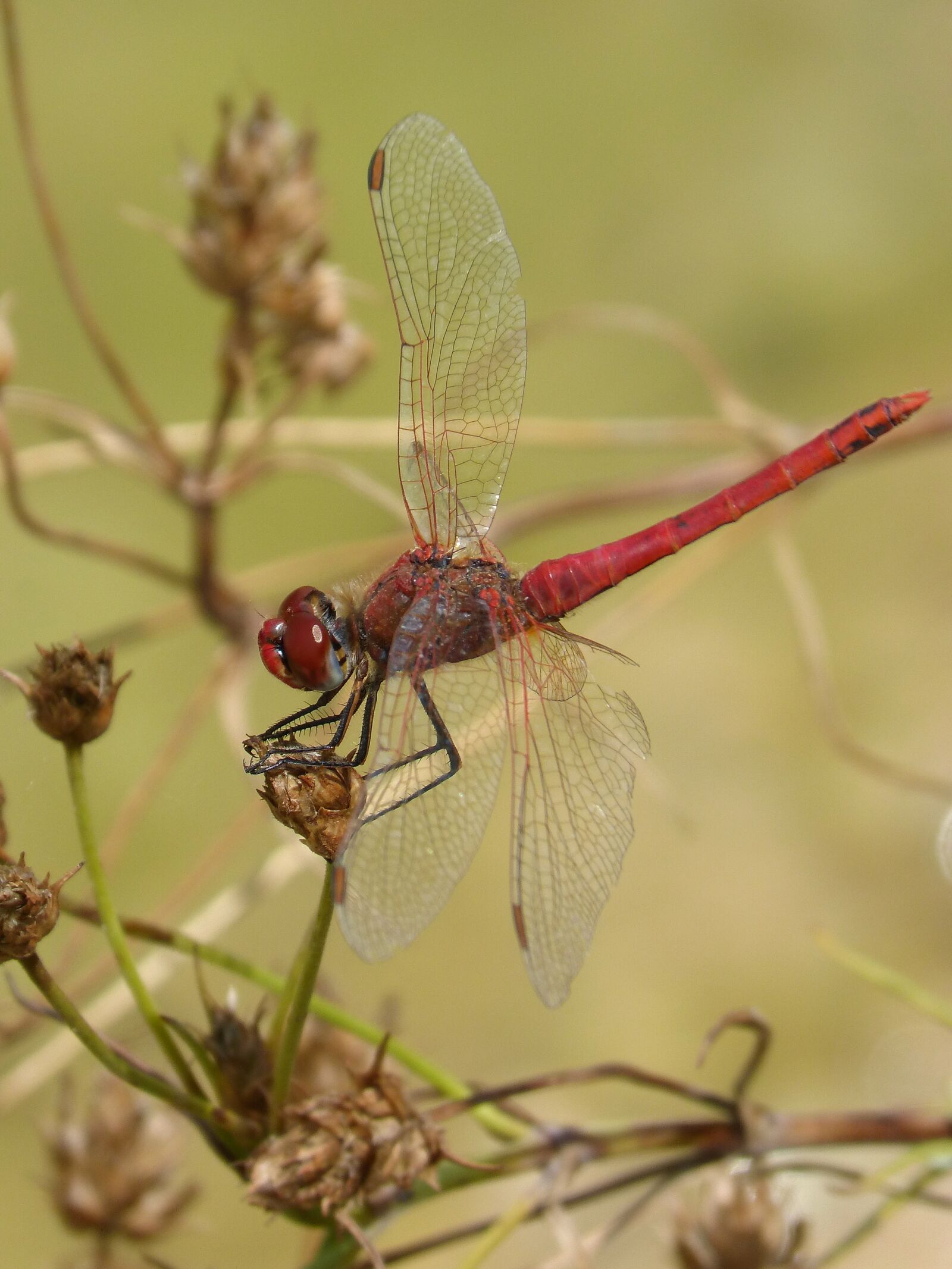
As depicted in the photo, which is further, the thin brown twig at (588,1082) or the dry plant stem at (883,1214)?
the dry plant stem at (883,1214)

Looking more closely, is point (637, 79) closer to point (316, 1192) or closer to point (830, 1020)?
point (830, 1020)

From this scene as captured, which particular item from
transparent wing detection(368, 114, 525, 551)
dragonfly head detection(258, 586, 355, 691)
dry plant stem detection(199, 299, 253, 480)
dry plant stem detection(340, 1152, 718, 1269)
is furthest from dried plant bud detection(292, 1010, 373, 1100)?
dry plant stem detection(199, 299, 253, 480)

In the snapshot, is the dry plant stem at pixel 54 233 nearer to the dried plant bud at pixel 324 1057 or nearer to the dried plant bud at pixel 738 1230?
the dried plant bud at pixel 324 1057

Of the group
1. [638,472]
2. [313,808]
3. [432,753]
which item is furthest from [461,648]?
[638,472]

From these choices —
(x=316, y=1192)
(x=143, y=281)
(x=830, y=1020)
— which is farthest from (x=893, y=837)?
(x=143, y=281)

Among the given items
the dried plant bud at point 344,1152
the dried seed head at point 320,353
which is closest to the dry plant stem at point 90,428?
the dried seed head at point 320,353

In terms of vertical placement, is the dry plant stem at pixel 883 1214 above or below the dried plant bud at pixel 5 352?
below

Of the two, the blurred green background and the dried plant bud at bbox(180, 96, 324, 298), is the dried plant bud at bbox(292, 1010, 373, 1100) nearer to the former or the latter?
the blurred green background
